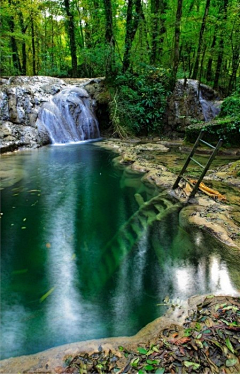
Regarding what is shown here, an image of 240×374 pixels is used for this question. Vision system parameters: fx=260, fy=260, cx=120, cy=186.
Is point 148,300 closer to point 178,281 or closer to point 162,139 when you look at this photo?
point 178,281

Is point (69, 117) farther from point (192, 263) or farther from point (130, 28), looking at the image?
point (192, 263)

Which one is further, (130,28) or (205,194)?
(130,28)

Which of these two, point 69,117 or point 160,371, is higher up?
point 69,117

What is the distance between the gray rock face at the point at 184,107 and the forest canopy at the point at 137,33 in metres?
0.83

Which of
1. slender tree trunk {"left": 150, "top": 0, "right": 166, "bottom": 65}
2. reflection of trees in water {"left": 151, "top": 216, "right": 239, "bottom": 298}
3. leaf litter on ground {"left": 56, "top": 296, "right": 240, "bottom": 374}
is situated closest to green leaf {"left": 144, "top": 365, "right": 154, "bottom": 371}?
leaf litter on ground {"left": 56, "top": 296, "right": 240, "bottom": 374}

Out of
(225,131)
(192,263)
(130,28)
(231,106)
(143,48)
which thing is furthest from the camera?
(143,48)

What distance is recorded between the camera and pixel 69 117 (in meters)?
14.1

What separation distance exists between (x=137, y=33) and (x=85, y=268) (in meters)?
19.0

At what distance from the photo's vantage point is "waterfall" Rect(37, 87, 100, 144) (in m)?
13.2

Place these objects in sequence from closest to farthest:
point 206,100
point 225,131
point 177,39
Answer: point 225,131 < point 177,39 < point 206,100

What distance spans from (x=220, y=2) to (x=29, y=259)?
66.2 ft

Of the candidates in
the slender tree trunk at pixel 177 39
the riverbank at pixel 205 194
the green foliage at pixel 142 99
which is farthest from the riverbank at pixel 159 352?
the slender tree trunk at pixel 177 39

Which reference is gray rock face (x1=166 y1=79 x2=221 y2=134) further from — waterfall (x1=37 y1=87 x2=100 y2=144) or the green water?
the green water

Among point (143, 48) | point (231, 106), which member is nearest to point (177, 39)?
point (143, 48)
